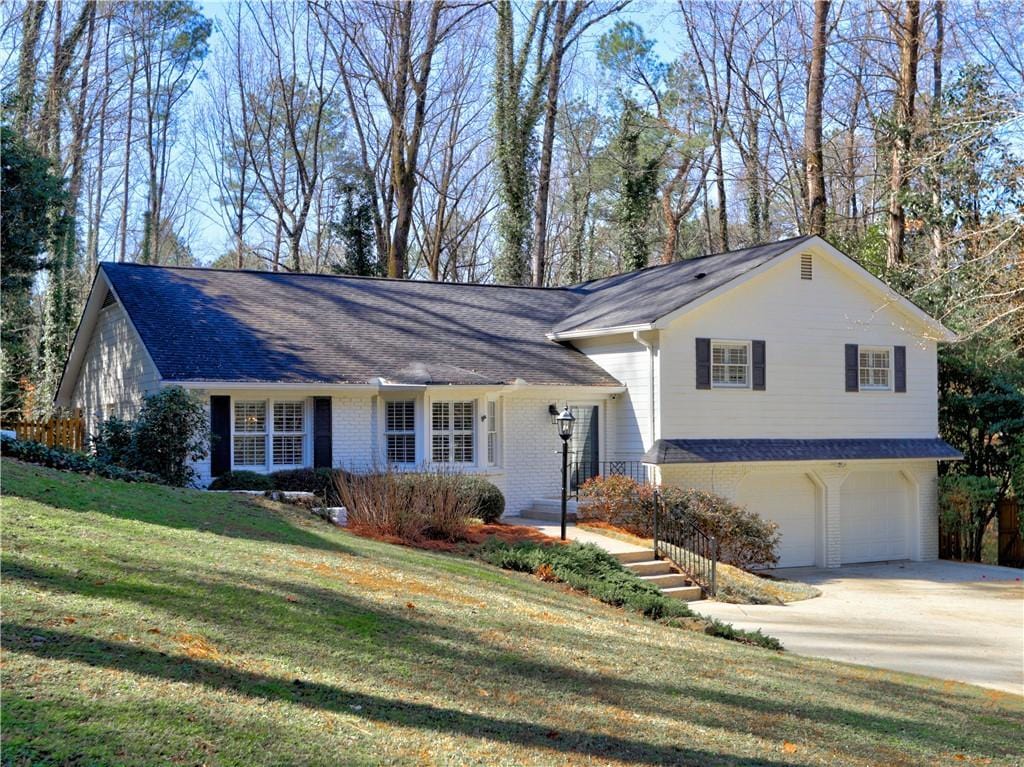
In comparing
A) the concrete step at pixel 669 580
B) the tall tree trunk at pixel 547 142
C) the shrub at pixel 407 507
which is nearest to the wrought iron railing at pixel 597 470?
the concrete step at pixel 669 580

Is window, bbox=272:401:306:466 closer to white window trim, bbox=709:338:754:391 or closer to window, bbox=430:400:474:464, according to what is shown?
window, bbox=430:400:474:464

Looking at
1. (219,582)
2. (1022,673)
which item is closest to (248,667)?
(219,582)

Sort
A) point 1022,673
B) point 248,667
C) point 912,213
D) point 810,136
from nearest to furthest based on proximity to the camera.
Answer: point 248,667 < point 1022,673 < point 912,213 < point 810,136

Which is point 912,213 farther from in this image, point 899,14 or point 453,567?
point 453,567

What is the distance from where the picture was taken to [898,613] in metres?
16.9

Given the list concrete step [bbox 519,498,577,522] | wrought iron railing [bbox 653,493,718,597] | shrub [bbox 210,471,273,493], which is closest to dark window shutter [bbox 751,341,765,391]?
wrought iron railing [bbox 653,493,718,597]

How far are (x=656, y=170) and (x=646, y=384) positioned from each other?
16.5 metres

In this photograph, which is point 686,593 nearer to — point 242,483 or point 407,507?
point 407,507

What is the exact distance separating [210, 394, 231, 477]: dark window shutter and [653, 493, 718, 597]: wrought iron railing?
8391 mm

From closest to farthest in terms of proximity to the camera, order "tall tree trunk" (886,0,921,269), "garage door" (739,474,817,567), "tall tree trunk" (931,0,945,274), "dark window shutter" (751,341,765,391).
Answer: "tall tree trunk" (931,0,945,274) → "dark window shutter" (751,341,765,391) → "garage door" (739,474,817,567) → "tall tree trunk" (886,0,921,269)

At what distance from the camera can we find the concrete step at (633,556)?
17.3 m

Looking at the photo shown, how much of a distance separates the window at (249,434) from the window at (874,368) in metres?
14.3

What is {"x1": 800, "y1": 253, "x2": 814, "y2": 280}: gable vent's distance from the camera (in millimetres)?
23266

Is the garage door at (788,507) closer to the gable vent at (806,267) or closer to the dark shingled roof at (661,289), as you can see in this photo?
the dark shingled roof at (661,289)
